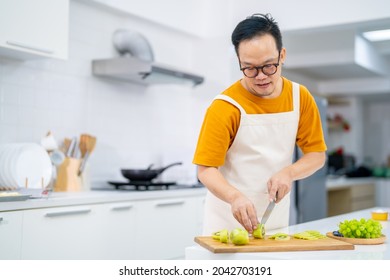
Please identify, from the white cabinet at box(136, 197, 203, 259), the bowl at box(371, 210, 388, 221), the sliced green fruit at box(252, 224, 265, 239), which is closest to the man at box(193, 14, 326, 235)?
the sliced green fruit at box(252, 224, 265, 239)

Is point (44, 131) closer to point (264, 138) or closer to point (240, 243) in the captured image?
point (264, 138)

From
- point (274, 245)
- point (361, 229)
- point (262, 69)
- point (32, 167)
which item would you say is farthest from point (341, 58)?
point (274, 245)

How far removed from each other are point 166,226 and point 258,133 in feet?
5.63

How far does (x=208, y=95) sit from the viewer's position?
16.4 feet

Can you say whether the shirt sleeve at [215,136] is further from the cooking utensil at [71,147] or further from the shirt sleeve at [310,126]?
the cooking utensil at [71,147]

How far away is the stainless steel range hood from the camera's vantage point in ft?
13.0

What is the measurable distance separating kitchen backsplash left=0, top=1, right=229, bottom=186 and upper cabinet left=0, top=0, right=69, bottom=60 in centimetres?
31

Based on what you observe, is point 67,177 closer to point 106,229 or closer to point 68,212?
point 106,229

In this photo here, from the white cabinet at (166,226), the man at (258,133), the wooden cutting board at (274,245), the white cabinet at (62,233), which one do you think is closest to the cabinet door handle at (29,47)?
the white cabinet at (62,233)

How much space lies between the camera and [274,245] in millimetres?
1716

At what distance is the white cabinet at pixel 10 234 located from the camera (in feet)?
8.79

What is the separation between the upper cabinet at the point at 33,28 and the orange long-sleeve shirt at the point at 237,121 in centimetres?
149
